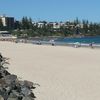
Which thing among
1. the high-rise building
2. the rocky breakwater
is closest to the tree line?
the high-rise building

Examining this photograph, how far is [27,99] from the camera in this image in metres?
9.53

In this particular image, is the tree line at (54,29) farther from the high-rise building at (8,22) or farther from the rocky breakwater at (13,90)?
the rocky breakwater at (13,90)

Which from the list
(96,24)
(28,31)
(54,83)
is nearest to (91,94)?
(54,83)

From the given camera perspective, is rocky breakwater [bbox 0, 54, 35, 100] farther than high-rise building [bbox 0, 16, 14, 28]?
No

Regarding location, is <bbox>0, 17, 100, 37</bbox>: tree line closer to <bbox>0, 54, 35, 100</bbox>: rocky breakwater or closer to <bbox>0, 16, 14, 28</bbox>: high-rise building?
<bbox>0, 16, 14, 28</bbox>: high-rise building

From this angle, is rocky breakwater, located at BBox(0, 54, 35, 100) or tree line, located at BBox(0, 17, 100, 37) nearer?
rocky breakwater, located at BBox(0, 54, 35, 100)

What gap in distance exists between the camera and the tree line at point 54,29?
144m

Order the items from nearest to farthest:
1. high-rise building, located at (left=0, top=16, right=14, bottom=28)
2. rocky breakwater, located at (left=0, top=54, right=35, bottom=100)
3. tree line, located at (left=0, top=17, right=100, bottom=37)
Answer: rocky breakwater, located at (left=0, top=54, right=35, bottom=100) < tree line, located at (left=0, top=17, right=100, bottom=37) < high-rise building, located at (left=0, top=16, right=14, bottom=28)

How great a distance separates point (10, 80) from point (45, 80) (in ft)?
12.3

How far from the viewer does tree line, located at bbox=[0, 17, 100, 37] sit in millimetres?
144375

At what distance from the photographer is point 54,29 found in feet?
538

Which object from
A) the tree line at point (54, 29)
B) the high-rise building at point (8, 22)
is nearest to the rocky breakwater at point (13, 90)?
the tree line at point (54, 29)

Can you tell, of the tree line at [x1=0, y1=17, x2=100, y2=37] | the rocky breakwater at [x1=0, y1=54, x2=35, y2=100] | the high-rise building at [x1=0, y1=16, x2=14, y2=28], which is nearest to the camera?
the rocky breakwater at [x1=0, y1=54, x2=35, y2=100]

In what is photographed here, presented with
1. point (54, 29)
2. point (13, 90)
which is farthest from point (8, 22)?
point (13, 90)
